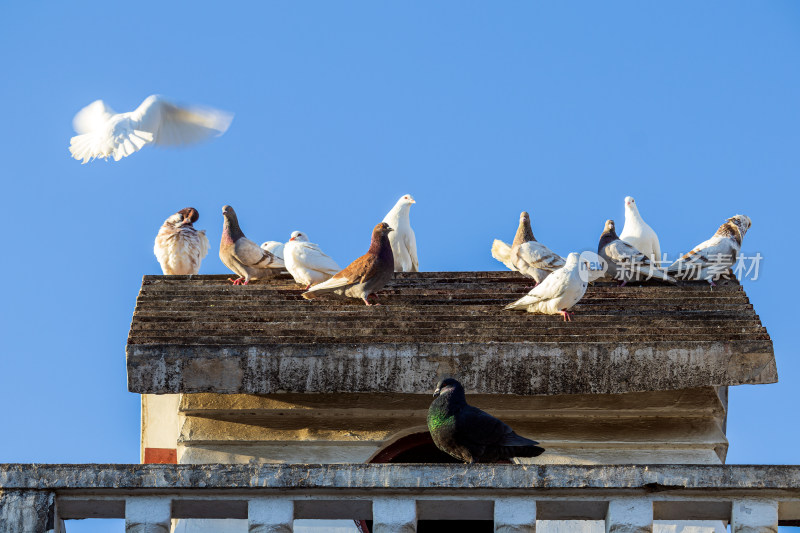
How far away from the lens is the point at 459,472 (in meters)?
7.32

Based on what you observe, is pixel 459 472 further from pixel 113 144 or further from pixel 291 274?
pixel 113 144

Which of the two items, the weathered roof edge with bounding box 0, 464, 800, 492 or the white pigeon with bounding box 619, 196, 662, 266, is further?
→ the white pigeon with bounding box 619, 196, 662, 266

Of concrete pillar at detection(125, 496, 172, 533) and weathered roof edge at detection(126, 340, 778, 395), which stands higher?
weathered roof edge at detection(126, 340, 778, 395)

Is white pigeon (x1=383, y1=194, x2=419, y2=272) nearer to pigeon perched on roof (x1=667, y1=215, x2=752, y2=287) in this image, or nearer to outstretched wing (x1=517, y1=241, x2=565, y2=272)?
outstretched wing (x1=517, y1=241, x2=565, y2=272)

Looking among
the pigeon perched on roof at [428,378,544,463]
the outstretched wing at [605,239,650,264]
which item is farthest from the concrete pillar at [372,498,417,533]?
the outstretched wing at [605,239,650,264]

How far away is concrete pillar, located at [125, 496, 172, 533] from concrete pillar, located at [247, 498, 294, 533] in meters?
0.45

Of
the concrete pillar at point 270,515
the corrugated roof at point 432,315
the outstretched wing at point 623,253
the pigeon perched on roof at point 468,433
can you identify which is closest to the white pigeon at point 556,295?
the corrugated roof at point 432,315

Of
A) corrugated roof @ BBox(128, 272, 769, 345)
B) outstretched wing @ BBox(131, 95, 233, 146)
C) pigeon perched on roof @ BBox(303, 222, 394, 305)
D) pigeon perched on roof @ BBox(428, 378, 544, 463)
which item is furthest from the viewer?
outstretched wing @ BBox(131, 95, 233, 146)

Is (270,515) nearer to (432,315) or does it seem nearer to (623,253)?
(432,315)

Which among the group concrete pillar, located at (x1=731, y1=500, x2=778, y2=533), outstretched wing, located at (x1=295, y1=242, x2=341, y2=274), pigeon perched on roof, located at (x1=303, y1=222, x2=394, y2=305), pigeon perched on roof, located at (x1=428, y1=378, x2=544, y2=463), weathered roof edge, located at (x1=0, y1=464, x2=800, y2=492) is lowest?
concrete pillar, located at (x1=731, y1=500, x2=778, y2=533)

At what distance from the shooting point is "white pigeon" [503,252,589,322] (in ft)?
37.6

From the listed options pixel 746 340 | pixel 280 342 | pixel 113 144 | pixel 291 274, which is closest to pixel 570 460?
pixel 746 340

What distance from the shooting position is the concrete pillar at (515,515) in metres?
7.27

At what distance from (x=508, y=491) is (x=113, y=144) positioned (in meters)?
8.84
